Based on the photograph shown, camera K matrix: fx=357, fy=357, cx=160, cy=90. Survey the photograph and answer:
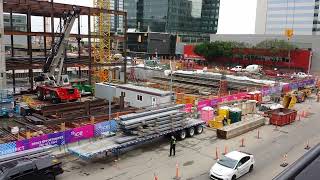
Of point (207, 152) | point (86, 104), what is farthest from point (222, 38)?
point (207, 152)

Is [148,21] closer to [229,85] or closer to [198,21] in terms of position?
[198,21]

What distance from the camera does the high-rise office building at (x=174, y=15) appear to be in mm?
145750

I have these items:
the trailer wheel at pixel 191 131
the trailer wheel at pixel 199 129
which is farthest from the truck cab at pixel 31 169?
the trailer wheel at pixel 199 129

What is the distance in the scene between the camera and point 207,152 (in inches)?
933

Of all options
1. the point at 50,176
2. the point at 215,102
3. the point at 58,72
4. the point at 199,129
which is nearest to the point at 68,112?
the point at 58,72

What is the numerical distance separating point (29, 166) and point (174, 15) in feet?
442

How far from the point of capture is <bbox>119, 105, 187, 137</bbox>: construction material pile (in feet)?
75.2

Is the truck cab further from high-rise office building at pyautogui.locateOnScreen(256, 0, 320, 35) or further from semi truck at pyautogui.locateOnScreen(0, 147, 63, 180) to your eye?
high-rise office building at pyautogui.locateOnScreen(256, 0, 320, 35)

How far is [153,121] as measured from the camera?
24000 mm

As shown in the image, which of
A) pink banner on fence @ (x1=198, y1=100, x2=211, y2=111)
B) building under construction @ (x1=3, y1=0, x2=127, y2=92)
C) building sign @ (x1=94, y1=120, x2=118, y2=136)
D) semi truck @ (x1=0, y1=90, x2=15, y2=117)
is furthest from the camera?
building under construction @ (x1=3, y1=0, x2=127, y2=92)

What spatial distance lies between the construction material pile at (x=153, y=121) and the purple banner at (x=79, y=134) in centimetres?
284

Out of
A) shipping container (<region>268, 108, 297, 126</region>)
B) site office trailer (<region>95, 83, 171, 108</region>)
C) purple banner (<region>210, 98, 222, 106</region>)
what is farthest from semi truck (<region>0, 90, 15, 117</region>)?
shipping container (<region>268, 108, 297, 126</region>)

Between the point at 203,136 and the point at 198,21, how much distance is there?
443ft

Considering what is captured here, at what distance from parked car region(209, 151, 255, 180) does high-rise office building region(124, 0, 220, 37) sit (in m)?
126
